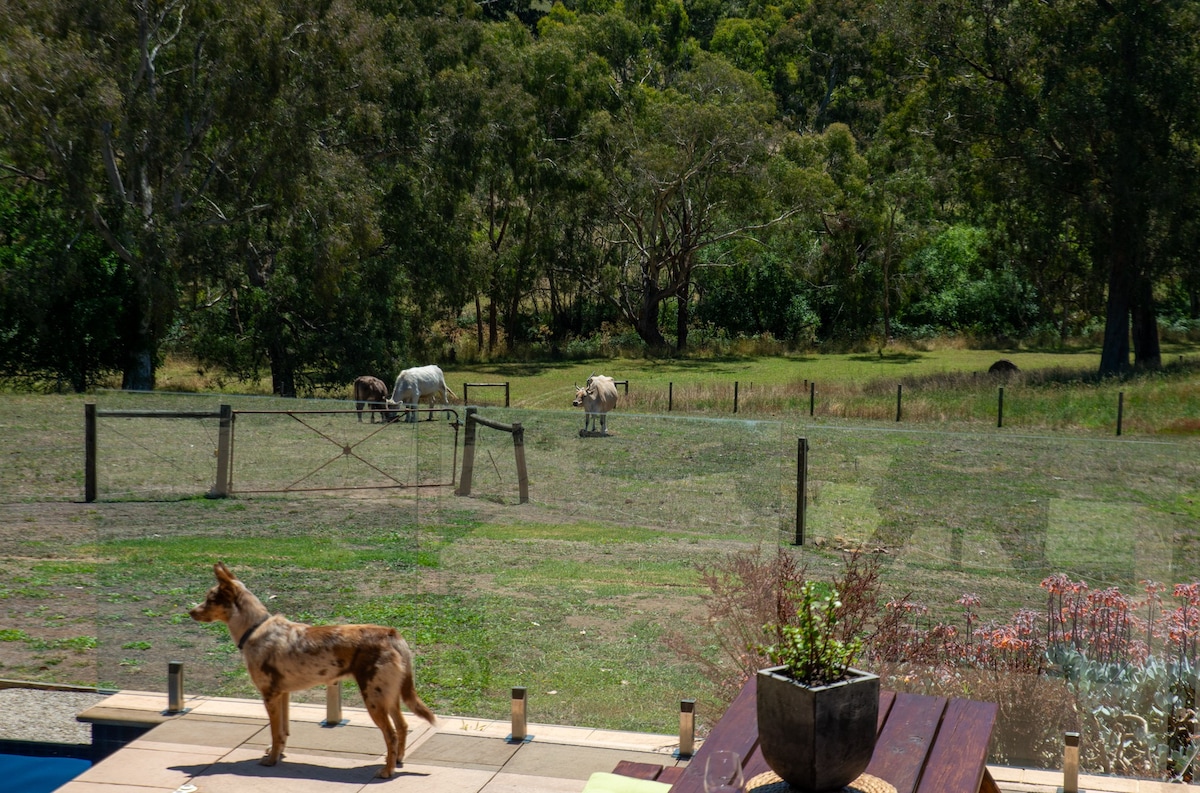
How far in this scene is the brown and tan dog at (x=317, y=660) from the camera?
249 inches

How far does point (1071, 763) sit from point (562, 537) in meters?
3.89

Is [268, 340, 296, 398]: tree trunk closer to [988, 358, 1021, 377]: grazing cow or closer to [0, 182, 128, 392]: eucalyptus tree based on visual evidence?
[0, 182, 128, 392]: eucalyptus tree

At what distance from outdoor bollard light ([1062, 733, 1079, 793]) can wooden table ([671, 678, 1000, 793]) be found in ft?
4.66

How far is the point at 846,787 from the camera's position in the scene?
3.94 metres

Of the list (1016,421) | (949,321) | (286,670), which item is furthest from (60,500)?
(949,321)

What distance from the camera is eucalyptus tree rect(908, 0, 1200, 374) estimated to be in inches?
1197

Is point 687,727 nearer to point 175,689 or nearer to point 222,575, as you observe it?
point 222,575

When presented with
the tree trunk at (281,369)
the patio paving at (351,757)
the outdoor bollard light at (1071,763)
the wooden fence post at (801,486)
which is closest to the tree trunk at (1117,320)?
the tree trunk at (281,369)

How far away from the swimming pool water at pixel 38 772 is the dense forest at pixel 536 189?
22.0 meters

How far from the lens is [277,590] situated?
8.45 metres

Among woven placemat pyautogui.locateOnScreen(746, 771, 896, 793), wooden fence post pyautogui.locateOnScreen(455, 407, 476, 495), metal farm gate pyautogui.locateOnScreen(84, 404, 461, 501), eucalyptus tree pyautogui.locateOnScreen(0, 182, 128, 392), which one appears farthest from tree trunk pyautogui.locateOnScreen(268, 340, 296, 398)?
woven placemat pyautogui.locateOnScreen(746, 771, 896, 793)

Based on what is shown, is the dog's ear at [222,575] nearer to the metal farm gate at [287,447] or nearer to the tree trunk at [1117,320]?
the metal farm gate at [287,447]

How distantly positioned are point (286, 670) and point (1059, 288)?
4263 centimetres

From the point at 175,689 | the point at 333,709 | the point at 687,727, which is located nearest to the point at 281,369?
the point at 175,689
